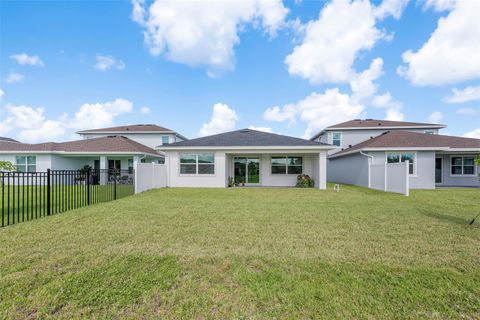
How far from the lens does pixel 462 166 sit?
17.1 meters

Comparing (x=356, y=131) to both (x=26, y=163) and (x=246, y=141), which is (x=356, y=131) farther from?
(x=26, y=163)

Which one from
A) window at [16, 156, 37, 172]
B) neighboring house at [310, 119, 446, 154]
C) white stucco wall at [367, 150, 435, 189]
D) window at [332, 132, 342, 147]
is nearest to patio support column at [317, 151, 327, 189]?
white stucco wall at [367, 150, 435, 189]

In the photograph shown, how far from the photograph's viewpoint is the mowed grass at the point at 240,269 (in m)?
2.42

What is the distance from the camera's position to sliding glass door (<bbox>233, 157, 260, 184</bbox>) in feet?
55.3

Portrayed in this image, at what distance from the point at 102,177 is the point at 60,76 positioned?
829cm

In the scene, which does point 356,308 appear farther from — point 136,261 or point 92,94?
point 92,94

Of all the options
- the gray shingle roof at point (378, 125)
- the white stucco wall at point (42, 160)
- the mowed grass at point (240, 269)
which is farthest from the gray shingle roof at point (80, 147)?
the gray shingle roof at point (378, 125)

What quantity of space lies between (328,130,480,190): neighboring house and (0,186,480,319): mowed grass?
10.4 metres

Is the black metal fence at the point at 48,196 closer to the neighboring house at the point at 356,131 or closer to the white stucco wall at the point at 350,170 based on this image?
the white stucco wall at the point at 350,170

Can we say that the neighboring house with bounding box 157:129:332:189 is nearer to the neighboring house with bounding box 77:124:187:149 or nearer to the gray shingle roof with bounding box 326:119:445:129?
the gray shingle roof with bounding box 326:119:445:129

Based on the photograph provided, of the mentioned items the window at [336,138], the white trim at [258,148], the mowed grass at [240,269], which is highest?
the window at [336,138]

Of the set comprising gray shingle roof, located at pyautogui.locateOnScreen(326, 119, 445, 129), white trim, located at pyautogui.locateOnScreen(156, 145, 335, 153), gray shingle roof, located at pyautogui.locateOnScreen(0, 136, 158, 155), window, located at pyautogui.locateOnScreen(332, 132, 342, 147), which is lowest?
white trim, located at pyautogui.locateOnScreen(156, 145, 335, 153)

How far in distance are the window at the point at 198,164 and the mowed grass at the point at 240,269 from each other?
9304mm

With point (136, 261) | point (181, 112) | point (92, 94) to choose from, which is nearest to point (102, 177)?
point (92, 94)
